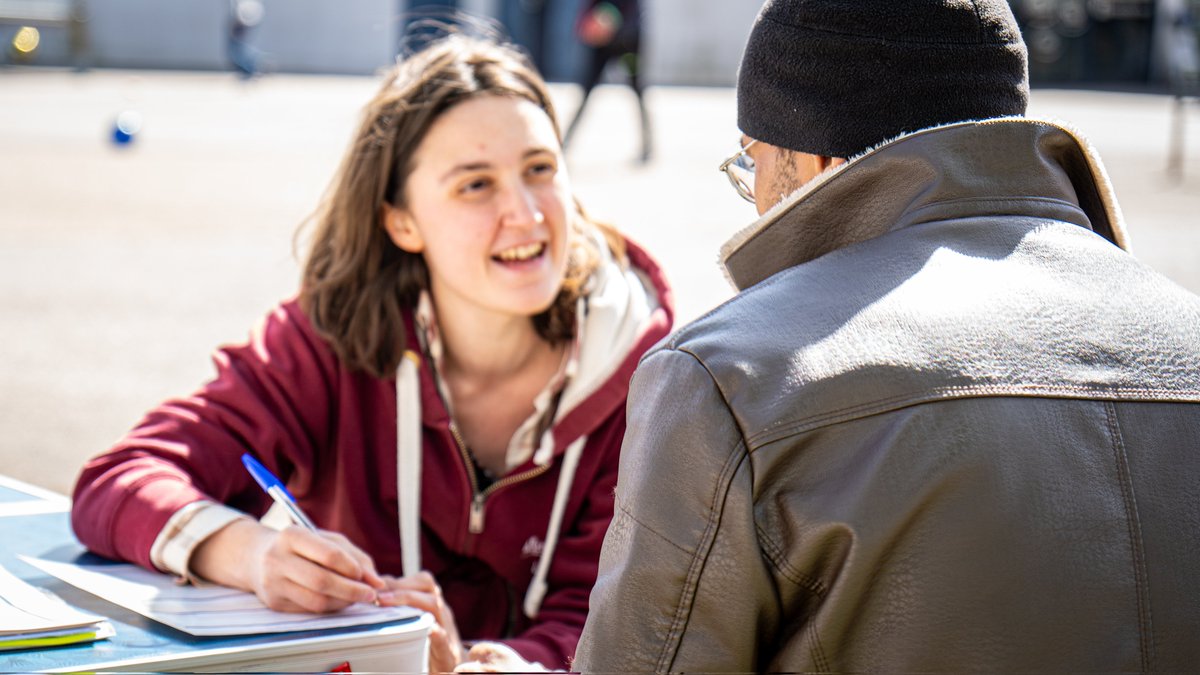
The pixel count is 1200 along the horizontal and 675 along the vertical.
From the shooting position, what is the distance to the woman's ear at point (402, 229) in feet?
9.03

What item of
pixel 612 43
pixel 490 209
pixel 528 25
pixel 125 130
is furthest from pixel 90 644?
pixel 528 25

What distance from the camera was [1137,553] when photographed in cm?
119

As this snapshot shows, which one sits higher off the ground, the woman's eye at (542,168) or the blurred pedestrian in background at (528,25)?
the woman's eye at (542,168)

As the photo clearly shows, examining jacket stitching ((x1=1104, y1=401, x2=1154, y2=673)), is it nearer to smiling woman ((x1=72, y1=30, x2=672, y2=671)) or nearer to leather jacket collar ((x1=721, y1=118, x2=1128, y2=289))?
leather jacket collar ((x1=721, y1=118, x2=1128, y2=289))

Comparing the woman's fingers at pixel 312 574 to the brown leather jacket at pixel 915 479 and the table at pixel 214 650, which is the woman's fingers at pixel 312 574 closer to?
the table at pixel 214 650

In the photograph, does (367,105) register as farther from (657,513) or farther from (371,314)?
(657,513)

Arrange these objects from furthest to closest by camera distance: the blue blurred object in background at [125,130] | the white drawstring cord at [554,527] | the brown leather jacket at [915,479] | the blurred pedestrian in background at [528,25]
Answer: the blurred pedestrian in background at [528,25]
the blue blurred object in background at [125,130]
the white drawstring cord at [554,527]
the brown leather jacket at [915,479]

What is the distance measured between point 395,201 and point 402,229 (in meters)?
0.07

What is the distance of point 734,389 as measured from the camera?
1.21 meters

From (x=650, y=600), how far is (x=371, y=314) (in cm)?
146

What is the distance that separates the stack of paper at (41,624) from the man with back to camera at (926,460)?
65 centimetres

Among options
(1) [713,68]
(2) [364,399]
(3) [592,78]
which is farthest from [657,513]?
(1) [713,68]

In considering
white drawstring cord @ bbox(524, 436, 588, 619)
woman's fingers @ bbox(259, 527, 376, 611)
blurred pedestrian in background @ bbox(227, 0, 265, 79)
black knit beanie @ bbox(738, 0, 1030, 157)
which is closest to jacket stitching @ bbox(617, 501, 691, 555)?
black knit beanie @ bbox(738, 0, 1030, 157)

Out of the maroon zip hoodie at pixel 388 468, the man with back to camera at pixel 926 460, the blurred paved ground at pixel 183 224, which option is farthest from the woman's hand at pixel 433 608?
the blurred paved ground at pixel 183 224
